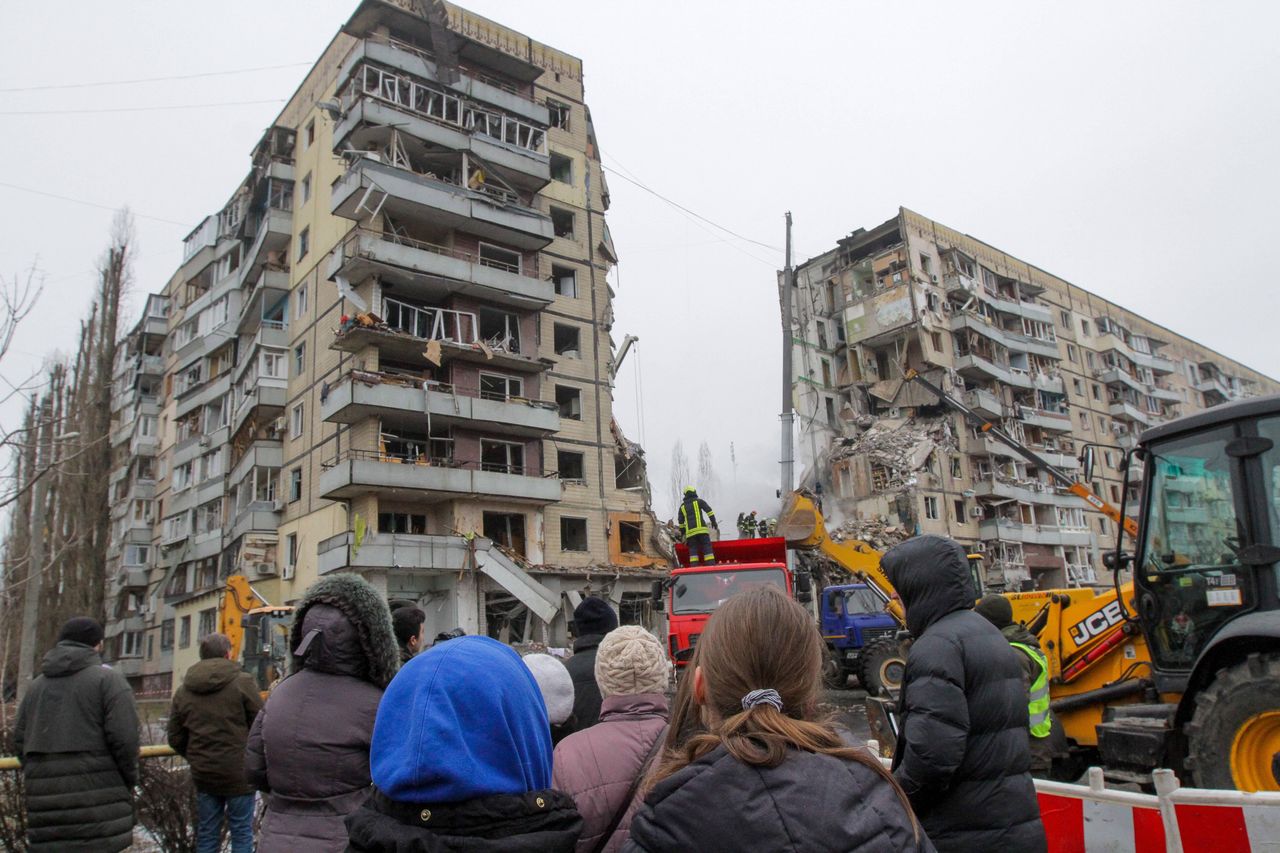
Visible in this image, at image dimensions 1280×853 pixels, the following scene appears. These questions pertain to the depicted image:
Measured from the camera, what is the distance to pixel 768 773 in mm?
1613

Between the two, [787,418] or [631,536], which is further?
[631,536]

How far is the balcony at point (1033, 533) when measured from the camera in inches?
1779

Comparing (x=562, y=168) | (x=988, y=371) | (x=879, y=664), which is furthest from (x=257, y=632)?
(x=988, y=371)

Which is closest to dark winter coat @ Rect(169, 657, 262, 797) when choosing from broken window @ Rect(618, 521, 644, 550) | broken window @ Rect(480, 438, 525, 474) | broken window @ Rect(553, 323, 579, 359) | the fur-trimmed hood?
the fur-trimmed hood

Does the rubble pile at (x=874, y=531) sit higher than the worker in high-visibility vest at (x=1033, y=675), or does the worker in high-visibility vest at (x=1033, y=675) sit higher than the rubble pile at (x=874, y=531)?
→ the rubble pile at (x=874, y=531)

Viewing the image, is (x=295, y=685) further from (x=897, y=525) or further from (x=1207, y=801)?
(x=897, y=525)

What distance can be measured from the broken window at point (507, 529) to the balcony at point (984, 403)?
29.9 meters

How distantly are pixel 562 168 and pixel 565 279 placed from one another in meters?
5.71

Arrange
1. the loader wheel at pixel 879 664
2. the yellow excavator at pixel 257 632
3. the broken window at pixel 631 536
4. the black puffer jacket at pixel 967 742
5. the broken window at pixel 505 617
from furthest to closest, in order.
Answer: the broken window at pixel 631 536 → the broken window at pixel 505 617 → the yellow excavator at pixel 257 632 → the loader wheel at pixel 879 664 → the black puffer jacket at pixel 967 742

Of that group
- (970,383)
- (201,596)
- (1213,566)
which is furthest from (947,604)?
(970,383)

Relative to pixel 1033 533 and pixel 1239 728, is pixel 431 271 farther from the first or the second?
pixel 1033 533

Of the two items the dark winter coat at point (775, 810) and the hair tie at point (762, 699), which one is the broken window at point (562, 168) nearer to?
the hair tie at point (762, 699)

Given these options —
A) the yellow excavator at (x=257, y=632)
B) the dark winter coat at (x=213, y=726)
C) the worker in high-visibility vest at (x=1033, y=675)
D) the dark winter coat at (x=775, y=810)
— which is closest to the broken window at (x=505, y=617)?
the yellow excavator at (x=257, y=632)

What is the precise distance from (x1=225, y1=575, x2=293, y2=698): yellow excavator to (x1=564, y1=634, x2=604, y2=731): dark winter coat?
44.0ft
